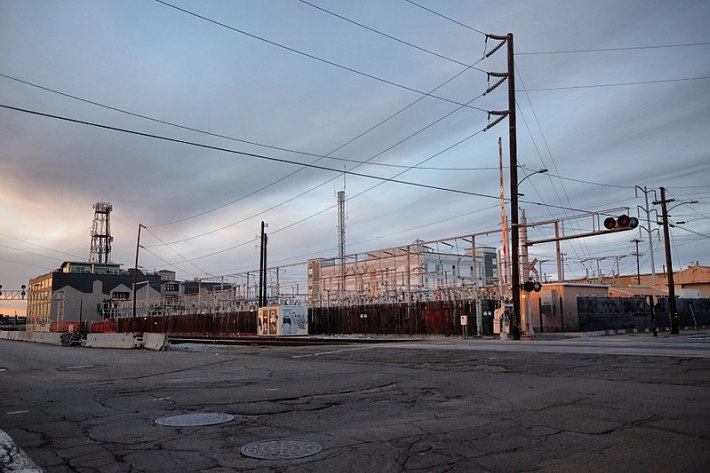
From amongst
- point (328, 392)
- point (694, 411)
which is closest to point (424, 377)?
point (328, 392)

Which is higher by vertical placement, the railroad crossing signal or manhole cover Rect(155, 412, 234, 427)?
the railroad crossing signal

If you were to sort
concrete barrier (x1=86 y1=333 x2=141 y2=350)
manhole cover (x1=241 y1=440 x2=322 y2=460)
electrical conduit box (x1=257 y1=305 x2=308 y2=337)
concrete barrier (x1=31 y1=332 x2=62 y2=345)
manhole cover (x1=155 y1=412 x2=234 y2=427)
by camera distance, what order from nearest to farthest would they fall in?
1. manhole cover (x1=241 y1=440 x2=322 y2=460)
2. manhole cover (x1=155 y1=412 x2=234 y2=427)
3. concrete barrier (x1=86 y1=333 x2=141 y2=350)
4. concrete barrier (x1=31 y1=332 x2=62 y2=345)
5. electrical conduit box (x1=257 y1=305 x2=308 y2=337)

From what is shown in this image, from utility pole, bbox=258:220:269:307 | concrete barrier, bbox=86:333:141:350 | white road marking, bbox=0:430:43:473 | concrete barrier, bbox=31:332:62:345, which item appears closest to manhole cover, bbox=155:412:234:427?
white road marking, bbox=0:430:43:473

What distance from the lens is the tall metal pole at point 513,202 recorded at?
28.0m

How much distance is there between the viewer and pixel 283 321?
47.8m

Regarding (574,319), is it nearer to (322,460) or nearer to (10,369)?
(10,369)

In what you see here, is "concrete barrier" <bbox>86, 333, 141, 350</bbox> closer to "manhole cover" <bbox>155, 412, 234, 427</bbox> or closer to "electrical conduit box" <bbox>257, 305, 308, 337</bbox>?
"electrical conduit box" <bbox>257, 305, 308, 337</bbox>

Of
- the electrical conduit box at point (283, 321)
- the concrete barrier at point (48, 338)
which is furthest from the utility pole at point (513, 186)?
the concrete barrier at point (48, 338)

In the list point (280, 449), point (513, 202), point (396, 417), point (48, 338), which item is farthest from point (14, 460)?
point (48, 338)

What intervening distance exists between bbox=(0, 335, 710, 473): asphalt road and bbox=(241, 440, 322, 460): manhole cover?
57 mm

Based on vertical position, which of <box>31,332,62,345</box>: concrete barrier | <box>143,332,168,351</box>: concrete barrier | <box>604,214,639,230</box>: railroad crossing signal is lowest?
<box>31,332,62,345</box>: concrete barrier

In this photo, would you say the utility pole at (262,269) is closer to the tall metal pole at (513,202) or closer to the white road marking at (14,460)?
the tall metal pole at (513,202)

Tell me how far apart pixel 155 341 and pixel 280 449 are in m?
25.2

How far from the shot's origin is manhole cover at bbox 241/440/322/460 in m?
6.08
